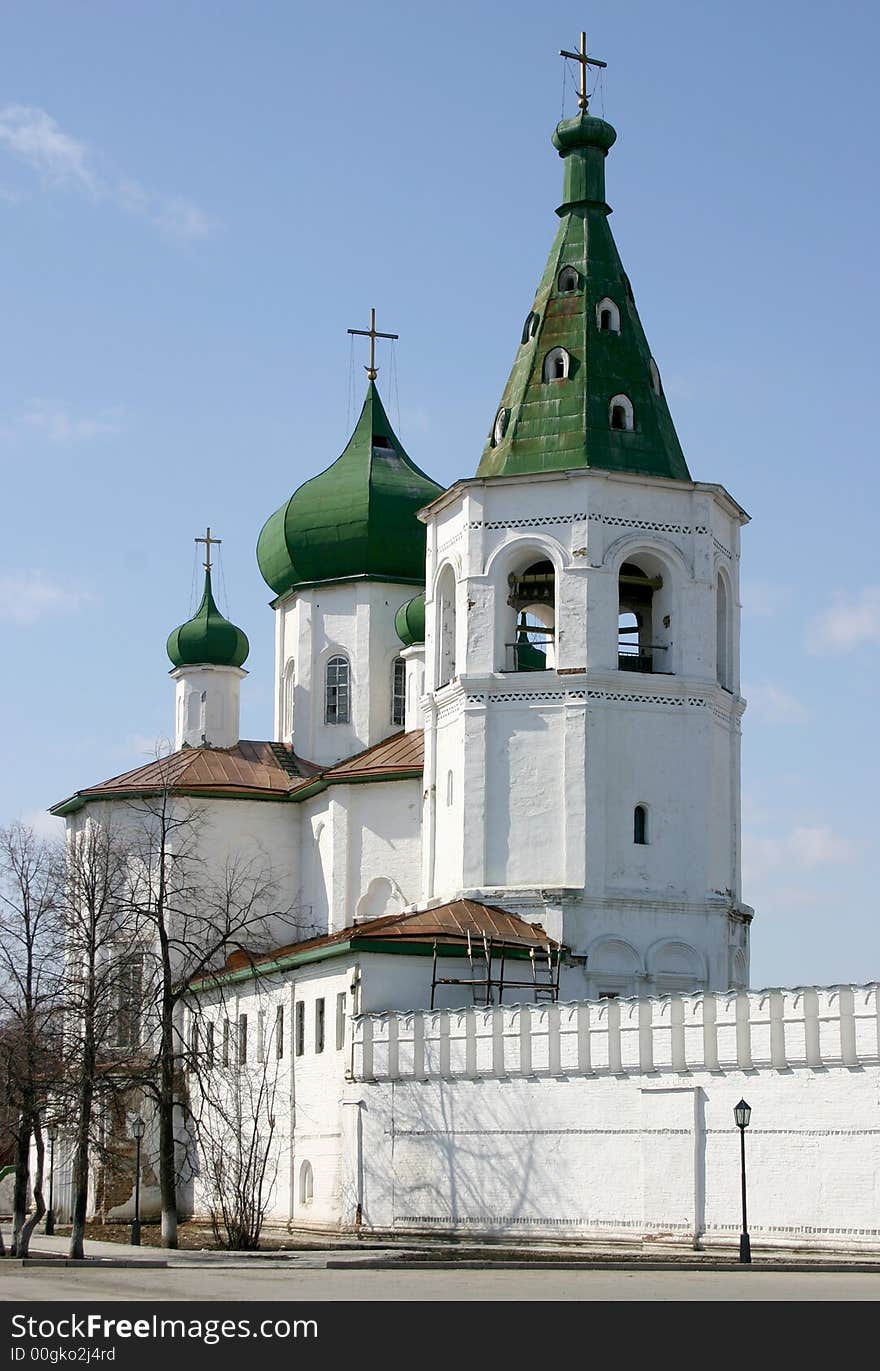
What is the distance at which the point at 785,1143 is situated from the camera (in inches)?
1048

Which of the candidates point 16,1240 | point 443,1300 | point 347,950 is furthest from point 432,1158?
point 443,1300

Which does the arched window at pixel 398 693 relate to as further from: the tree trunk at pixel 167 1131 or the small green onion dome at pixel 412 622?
the tree trunk at pixel 167 1131

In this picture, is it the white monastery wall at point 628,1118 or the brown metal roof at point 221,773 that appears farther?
the brown metal roof at point 221,773

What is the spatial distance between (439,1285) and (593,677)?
16.9 m

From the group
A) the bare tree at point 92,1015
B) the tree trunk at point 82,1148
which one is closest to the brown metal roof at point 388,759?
the bare tree at point 92,1015

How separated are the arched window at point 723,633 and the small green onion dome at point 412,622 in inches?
321

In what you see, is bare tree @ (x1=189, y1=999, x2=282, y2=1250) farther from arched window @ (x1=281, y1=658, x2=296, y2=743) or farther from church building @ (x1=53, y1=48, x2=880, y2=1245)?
arched window @ (x1=281, y1=658, x2=296, y2=743)

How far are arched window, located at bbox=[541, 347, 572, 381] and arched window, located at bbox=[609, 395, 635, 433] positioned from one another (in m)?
0.95

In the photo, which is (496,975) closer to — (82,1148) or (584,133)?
(82,1148)

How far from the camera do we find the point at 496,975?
110ft

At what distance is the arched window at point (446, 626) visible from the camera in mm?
38125

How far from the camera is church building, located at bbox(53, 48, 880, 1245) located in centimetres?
2845

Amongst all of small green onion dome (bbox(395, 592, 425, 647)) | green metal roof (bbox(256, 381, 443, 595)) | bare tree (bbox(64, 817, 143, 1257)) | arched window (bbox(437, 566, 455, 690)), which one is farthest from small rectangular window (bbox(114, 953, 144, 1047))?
green metal roof (bbox(256, 381, 443, 595))
